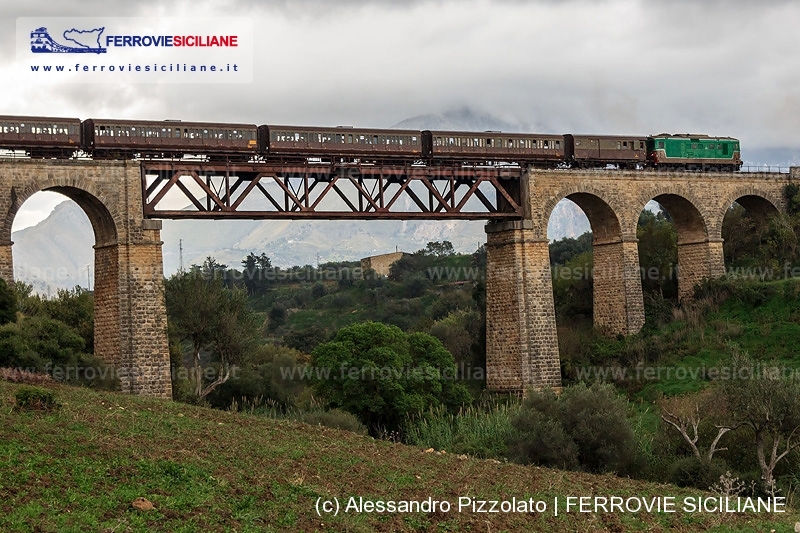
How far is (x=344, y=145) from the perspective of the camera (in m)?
40.1

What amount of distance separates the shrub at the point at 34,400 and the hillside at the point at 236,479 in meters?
0.42

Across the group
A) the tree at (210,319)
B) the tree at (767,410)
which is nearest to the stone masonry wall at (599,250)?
the tree at (210,319)

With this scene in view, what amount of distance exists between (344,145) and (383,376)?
8.82 m

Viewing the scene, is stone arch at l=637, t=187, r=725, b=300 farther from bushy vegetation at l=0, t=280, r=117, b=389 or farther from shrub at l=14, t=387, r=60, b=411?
shrub at l=14, t=387, r=60, b=411

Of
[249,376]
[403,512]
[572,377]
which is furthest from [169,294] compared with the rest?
[403,512]

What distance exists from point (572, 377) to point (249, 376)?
1321 centimetres

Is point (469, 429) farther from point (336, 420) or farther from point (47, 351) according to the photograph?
point (47, 351)

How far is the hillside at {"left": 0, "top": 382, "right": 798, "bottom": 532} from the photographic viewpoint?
51.9 feet

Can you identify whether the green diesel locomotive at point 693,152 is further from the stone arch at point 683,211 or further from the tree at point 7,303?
the tree at point 7,303

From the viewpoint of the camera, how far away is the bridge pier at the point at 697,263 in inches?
1868

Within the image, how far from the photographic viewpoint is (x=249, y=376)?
143 feet

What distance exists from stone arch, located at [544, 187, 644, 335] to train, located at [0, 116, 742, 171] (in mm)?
1987

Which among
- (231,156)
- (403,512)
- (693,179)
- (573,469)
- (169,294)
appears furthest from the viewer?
(693,179)

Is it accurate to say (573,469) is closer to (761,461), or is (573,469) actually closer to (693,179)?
(761,461)
